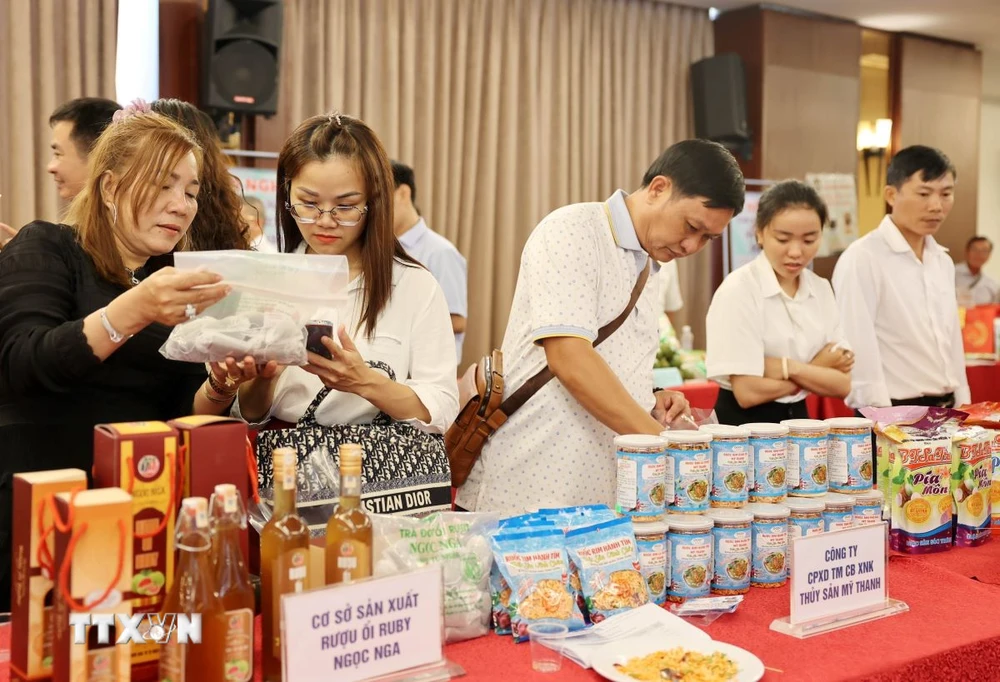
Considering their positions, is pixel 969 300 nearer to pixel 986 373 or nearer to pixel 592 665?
pixel 986 373

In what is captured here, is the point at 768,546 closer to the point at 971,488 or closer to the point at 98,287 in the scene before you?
the point at 971,488

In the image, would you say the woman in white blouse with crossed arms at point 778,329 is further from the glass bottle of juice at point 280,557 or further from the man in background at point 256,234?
the glass bottle of juice at point 280,557

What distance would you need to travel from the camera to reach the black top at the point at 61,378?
4.90 feet

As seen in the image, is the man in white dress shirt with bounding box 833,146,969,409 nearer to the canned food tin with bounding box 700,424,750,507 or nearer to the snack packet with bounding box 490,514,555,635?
the canned food tin with bounding box 700,424,750,507

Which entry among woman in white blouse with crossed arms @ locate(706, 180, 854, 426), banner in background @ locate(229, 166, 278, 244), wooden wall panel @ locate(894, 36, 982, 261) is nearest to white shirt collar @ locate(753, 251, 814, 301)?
woman in white blouse with crossed arms @ locate(706, 180, 854, 426)

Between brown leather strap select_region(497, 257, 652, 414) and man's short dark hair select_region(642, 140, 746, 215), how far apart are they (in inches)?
9.4

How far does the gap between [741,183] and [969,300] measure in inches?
274

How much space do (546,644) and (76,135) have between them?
197 centimetres

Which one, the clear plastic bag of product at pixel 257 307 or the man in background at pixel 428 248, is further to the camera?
the man in background at pixel 428 248

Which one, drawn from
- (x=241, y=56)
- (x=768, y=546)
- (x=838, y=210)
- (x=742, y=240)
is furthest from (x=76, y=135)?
(x=838, y=210)

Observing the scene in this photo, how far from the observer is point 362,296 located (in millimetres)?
1725

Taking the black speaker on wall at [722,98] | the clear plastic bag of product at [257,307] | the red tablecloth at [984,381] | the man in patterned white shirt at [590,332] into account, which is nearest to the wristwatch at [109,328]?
the clear plastic bag of product at [257,307]

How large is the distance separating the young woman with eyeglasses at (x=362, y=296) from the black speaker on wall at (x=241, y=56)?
338 centimetres

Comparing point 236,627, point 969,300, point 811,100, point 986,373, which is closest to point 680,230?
point 236,627
